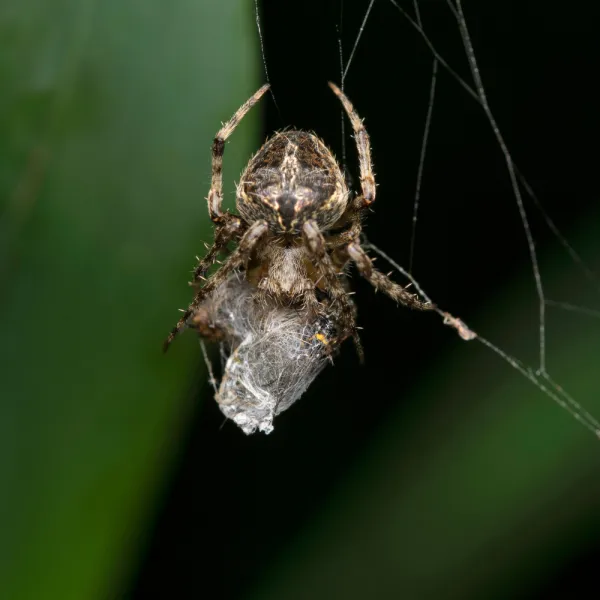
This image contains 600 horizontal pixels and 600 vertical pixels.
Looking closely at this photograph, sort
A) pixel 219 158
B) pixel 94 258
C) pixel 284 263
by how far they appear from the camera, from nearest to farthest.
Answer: pixel 94 258 → pixel 219 158 → pixel 284 263

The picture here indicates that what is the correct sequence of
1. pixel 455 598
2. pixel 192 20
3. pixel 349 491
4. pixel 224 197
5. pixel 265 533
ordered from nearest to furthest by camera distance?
pixel 192 20 < pixel 224 197 < pixel 455 598 < pixel 349 491 < pixel 265 533

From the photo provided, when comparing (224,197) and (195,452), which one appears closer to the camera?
(224,197)

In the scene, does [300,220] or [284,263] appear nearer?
[300,220]

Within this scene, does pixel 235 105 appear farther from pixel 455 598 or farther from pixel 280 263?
pixel 455 598

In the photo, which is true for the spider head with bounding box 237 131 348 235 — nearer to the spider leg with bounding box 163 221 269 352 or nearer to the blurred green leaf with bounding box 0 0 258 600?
the spider leg with bounding box 163 221 269 352

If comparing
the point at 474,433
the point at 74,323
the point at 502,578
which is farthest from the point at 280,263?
the point at 502,578

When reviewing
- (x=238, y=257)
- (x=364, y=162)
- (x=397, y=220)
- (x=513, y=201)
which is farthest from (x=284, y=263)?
(x=513, y=201)

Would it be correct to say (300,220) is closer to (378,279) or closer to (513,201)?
(378,279)
